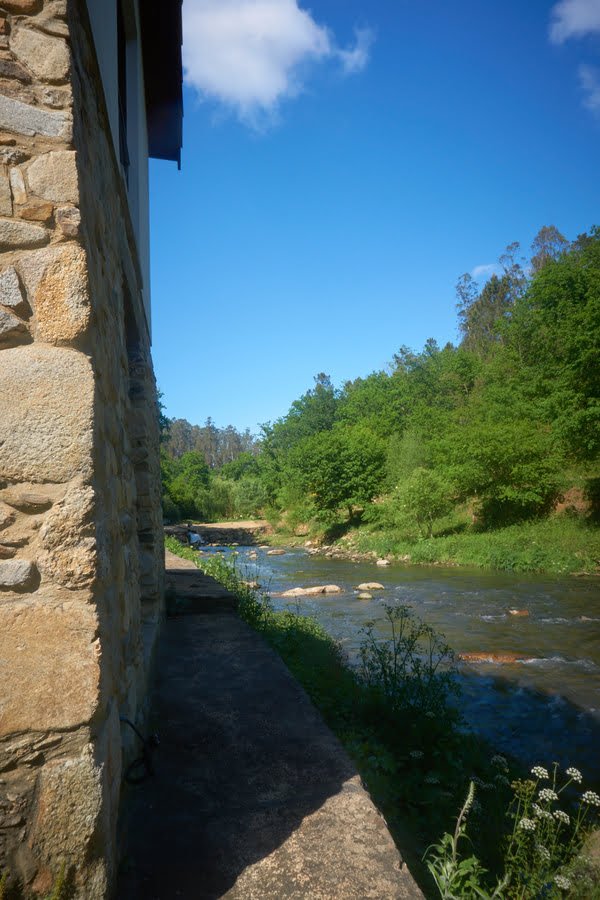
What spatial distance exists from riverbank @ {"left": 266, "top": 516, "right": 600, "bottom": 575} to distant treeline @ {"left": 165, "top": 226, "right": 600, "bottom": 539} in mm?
1305

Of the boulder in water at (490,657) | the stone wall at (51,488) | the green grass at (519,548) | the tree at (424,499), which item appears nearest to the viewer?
the stone wall at (51,488)

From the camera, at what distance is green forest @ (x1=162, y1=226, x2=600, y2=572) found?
57.6 ft

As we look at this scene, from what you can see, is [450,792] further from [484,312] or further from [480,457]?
[484,312]

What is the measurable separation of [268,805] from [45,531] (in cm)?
144

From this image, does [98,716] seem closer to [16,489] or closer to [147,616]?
[16,489]

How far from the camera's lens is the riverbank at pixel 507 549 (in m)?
A: 16.0

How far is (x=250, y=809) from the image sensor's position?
7.10ft

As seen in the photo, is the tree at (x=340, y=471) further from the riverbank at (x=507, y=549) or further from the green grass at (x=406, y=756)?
the green grass at (x=406, y=756)

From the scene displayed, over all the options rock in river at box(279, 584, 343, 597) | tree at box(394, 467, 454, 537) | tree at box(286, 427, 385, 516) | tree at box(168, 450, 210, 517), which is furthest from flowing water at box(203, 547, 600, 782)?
tree at box(168, 450, 210, 517)

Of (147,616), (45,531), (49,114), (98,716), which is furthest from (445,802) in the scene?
(49,114)

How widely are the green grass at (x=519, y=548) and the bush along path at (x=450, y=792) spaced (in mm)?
11402

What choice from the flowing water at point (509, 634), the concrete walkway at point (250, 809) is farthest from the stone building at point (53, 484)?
the flowing water at point (509, 634)

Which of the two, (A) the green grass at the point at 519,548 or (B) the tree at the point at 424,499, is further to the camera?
(B) the tree at the point at 424,499

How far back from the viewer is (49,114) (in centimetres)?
170
